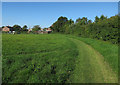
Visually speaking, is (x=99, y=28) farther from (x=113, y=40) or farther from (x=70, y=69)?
(x=70, y=69)

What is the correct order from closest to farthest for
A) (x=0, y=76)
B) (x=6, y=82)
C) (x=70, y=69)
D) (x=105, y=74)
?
(x=6, y=82), (x=0, y=76), (x=105, y=74), (x=70, y=69)

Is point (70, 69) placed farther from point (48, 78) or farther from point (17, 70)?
point (17, 70)

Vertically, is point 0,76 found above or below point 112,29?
below

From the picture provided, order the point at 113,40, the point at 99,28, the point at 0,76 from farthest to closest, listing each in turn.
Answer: the point at 99,28
the point at 113,40
the point at 0,76

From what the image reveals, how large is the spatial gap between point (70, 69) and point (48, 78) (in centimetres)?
148

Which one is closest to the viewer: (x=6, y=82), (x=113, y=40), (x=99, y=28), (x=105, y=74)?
(x=6, y=82)

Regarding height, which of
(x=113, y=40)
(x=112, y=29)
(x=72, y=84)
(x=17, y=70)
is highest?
(x=112, y=29)

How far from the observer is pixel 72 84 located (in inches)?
150

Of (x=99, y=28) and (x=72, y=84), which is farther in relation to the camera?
(x=99, y=28)

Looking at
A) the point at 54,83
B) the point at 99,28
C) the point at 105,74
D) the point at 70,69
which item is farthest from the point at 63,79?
the point at 99,28

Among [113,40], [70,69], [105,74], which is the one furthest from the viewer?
[113,40]

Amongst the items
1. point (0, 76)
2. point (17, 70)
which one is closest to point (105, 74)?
point (17, 70)

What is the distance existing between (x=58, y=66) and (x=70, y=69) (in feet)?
2.48

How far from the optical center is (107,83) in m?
3.82
